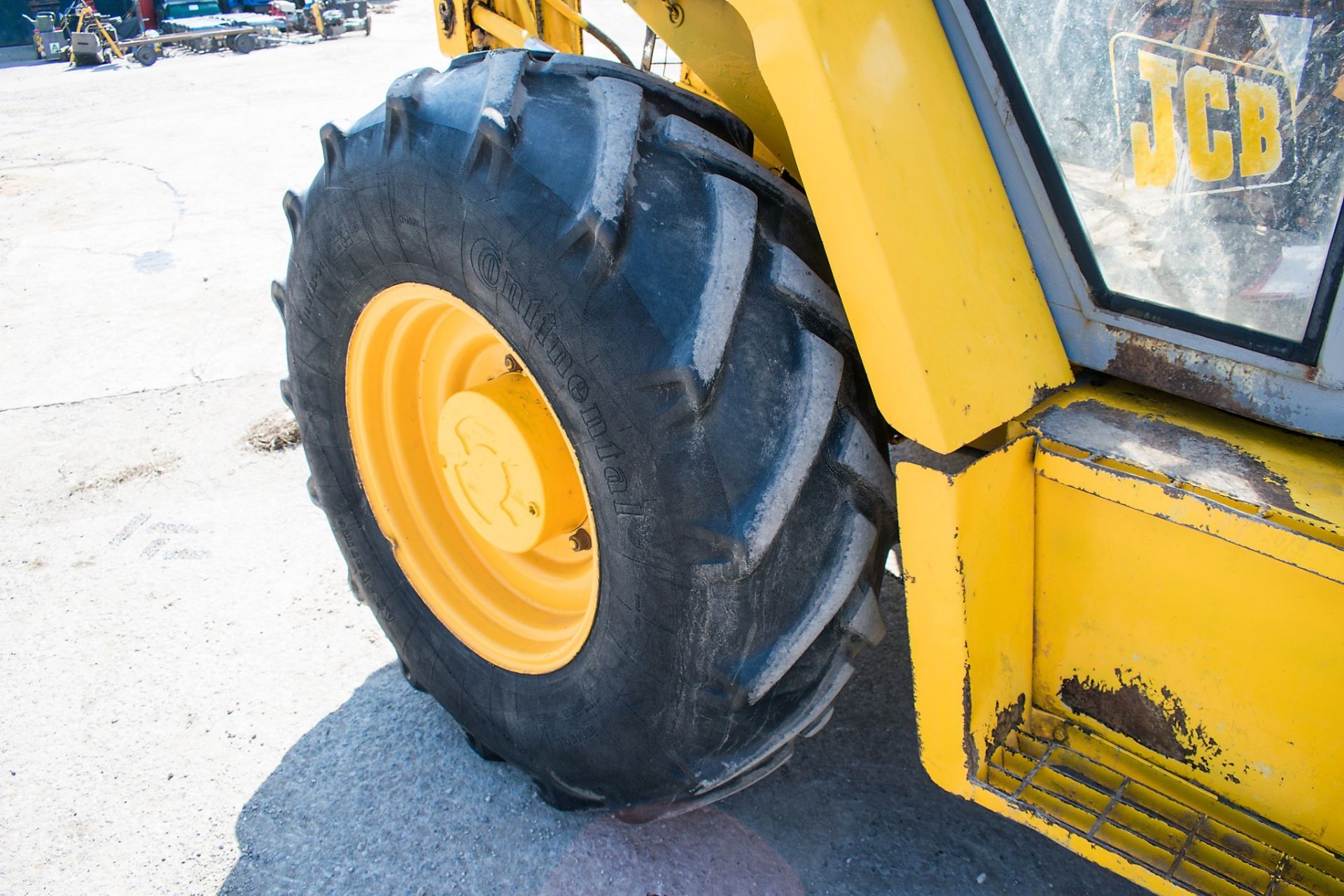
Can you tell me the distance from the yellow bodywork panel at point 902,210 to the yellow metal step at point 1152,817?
20.5 inches

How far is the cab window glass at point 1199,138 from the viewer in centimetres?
102

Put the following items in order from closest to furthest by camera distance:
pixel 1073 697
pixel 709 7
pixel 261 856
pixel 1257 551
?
1. pixel 1257 551
2. pixel 1073 697
3. pixel 709 7
4. pixel 261 856

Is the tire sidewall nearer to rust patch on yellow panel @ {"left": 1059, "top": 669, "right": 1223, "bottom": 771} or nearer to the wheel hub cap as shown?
the wheel hub cap

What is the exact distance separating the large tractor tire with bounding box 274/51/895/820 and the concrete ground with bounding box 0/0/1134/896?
276mm

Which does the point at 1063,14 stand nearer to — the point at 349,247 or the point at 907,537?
the point at 907,537

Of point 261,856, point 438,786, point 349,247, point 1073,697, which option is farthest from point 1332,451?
point 261,856

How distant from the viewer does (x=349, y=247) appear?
5.47 ft

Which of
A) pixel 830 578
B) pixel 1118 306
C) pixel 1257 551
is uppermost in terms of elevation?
pixel 1118 306

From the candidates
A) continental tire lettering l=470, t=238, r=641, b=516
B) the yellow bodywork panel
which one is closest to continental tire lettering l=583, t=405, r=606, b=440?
continental tire lettering l=470, t=238, r=641, b=516

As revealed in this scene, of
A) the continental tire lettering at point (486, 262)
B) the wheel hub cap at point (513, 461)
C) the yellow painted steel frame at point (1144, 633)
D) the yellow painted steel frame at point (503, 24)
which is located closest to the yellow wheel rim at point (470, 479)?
the wheel hub cap at point (513, 461)

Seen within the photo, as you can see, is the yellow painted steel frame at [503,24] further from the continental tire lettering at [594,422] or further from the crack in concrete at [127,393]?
the crack in concrete at [127,393]

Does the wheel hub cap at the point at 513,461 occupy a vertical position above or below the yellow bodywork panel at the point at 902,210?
below

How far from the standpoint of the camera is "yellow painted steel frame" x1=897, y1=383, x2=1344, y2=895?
43.2 inches

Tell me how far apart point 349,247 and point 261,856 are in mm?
1202
